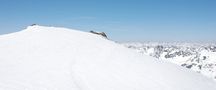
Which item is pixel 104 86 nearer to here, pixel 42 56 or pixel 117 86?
pixel 117 86

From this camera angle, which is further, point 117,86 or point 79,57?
point 79,57

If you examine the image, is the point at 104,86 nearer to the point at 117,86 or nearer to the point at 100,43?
the point at 117,86

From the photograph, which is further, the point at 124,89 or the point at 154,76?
the point at 154,76

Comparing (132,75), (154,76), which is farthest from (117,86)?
(154,76)

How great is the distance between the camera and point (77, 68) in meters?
11.0

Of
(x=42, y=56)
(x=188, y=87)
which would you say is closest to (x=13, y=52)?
(x=42, y=56)

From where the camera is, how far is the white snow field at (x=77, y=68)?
373 inches

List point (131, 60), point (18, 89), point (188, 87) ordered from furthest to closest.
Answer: point (131, 60)
point (188, 87)
point (18, 89)

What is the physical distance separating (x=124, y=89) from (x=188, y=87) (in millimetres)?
2758

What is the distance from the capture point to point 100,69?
11164mm

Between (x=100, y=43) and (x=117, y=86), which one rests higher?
(x=100, y=43)

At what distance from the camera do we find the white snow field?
9.48 meters

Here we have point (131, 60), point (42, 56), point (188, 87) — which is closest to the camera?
point (188, 87)

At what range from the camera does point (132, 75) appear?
36.4ft
